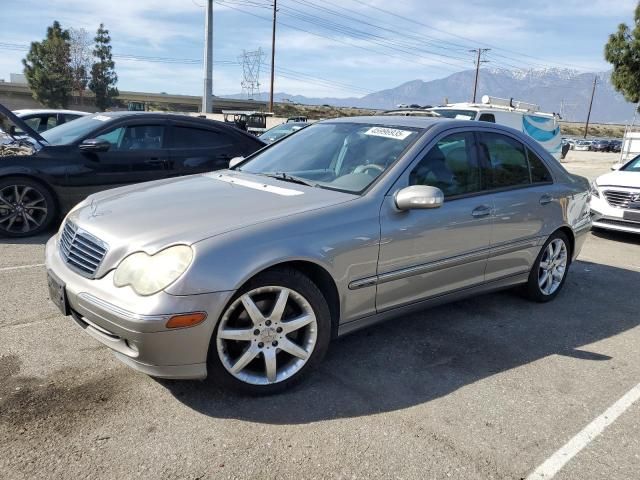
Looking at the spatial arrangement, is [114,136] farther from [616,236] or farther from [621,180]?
[616,236]

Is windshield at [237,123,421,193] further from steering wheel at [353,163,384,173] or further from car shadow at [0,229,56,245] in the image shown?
car shadow at [0,229,56,245]

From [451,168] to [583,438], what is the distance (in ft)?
6.30

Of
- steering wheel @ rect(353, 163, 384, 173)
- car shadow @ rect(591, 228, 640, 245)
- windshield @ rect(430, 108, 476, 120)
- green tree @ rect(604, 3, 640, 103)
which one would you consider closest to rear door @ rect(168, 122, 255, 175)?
steering wheel @ rect(353, 163, 384, 173)

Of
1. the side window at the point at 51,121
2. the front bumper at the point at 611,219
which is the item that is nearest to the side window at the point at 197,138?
the front bumper at the point at 611,219

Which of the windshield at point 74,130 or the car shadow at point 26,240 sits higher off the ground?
the windshield at point 74,130

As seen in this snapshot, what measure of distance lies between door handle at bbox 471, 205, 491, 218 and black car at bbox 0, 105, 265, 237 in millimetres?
4287

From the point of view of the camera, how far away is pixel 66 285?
9.50 ft

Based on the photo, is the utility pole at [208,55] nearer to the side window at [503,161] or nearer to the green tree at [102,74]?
the green tree at [102,74]

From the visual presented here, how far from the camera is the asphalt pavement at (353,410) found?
245 cm

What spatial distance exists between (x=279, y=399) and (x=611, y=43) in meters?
20.0

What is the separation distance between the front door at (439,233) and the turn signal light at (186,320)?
3.89 feet

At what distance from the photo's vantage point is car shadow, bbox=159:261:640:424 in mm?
2928

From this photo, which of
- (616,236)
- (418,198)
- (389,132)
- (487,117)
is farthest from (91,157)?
(487,117)

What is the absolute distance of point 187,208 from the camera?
10.3ft
